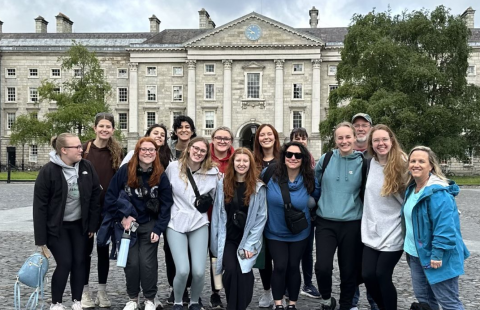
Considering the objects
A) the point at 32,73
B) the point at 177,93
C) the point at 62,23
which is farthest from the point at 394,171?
the point at 62,23

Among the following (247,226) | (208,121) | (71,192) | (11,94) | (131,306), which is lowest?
(131,306)

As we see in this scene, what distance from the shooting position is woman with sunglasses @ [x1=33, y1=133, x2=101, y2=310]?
5512 mm

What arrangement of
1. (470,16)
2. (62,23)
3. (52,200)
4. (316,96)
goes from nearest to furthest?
Result: 1. (52,200)
2. (316,96)
3. (470,16)
4. (62,23)

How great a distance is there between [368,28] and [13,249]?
2995 centimetres

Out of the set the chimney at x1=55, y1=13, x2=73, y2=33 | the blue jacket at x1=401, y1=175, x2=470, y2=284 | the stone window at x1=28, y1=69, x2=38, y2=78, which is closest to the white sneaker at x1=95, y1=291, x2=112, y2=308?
the blue jacket at x1=401, y1=175, x2=470, y2=284

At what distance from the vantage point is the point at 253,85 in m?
56.8

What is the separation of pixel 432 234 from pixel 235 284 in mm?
2092

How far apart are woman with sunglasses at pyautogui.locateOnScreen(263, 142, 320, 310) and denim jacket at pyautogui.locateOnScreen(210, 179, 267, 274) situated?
12 cm

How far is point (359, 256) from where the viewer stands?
5.75 metres

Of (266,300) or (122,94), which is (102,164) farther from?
(122,94)

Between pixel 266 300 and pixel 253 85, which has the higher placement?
pixel 253 85

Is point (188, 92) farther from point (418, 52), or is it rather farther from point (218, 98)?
point (418, 52)

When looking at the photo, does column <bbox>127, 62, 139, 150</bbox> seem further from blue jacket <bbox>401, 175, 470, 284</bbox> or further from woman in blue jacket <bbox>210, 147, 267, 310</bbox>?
blue jacket <bbox>401, 175, 470, 284</bbox>

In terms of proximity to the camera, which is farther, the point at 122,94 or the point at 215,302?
the point at 122,94
